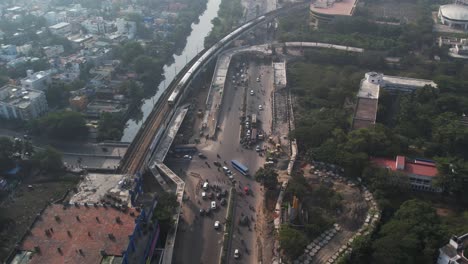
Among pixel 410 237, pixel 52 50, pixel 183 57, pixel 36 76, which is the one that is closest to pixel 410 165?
pixel 410 237

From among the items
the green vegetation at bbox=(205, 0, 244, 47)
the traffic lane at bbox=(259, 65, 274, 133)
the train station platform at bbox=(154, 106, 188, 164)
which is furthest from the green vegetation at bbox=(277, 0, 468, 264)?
the train station platform at bbox=(154, 106, 188, 164)

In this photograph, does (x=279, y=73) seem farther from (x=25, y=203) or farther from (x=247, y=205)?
(x=25, y=203)

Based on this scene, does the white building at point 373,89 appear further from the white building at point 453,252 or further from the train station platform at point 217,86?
the white building at point 453,252

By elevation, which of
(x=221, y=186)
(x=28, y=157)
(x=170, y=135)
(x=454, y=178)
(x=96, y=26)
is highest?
(x=96, y=26)

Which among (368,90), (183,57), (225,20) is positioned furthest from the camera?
(225,20)

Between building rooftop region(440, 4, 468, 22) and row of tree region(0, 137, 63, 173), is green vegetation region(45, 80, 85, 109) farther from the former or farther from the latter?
building rooftop region(440, 4, 468, 22)

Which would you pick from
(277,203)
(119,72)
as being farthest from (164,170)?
(119,72)
